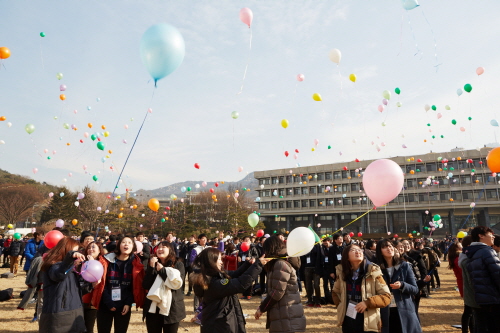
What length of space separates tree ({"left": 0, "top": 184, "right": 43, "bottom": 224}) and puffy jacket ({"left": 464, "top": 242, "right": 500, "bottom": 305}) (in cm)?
5539

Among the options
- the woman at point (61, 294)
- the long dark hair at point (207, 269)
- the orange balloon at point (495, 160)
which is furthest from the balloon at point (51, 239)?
the orange balloon at point (495, 160)

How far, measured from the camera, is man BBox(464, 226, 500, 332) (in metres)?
3.52

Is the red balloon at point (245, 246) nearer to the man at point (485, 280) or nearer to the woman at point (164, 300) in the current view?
the woman at point (164, 300)

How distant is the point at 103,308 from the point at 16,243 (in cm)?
1128

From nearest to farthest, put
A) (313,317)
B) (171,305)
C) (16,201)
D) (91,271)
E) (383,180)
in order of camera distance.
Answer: (91,271), (171,305), (383,180), (313,317), (16,201)

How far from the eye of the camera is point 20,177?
65062mm

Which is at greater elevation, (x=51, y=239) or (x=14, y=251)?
(x=51, y=239)

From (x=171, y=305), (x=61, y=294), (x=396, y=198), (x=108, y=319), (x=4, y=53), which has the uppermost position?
(x=396, y=198)

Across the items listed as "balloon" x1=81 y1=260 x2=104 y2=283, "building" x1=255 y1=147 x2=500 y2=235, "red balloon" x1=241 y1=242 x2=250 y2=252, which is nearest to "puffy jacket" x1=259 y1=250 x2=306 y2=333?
"balloon" x1=81 y1=260 x2=104 y2=283

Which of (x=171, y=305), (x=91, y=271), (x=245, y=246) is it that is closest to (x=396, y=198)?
(x=245, y=246)

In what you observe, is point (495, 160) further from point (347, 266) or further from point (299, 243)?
point (299, 243)

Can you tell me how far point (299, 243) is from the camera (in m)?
3.84

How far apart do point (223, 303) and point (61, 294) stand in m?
1.69

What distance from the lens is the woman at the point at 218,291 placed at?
3.14 meters
